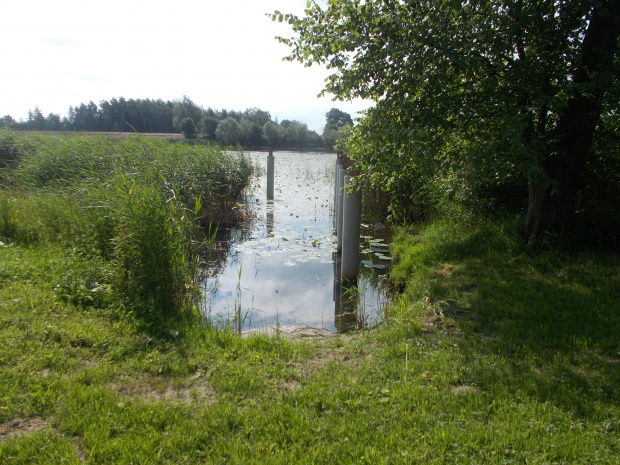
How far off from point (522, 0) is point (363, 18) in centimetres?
209

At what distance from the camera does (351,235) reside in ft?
26.8

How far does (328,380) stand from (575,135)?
540 centimetres

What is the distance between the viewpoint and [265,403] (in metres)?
3.42

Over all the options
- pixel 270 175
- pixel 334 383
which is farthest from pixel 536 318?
pixel 270 175

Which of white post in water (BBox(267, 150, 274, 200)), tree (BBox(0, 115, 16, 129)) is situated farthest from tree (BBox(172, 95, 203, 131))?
white post in water (BBox(267, 150, 274, 200))

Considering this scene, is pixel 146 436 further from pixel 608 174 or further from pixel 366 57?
pixel 608 174

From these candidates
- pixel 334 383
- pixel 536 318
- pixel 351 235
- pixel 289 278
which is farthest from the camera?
pixel 289 278

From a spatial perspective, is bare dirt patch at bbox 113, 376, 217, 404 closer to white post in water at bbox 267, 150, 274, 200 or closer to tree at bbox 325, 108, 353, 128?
white post in water at bbox 267, 150, 274, 200

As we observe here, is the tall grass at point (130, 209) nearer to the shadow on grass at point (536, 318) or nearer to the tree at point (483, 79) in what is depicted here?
the tree at point (483, 79)

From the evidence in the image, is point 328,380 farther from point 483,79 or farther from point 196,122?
point 196,122

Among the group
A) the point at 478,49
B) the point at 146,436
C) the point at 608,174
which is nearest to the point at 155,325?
the point at 146,436

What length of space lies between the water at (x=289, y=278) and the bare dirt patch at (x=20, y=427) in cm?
265

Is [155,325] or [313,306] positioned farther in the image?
[313,306]

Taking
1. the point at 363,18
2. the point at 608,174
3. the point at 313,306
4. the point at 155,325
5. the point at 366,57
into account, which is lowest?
the point at 313,306
